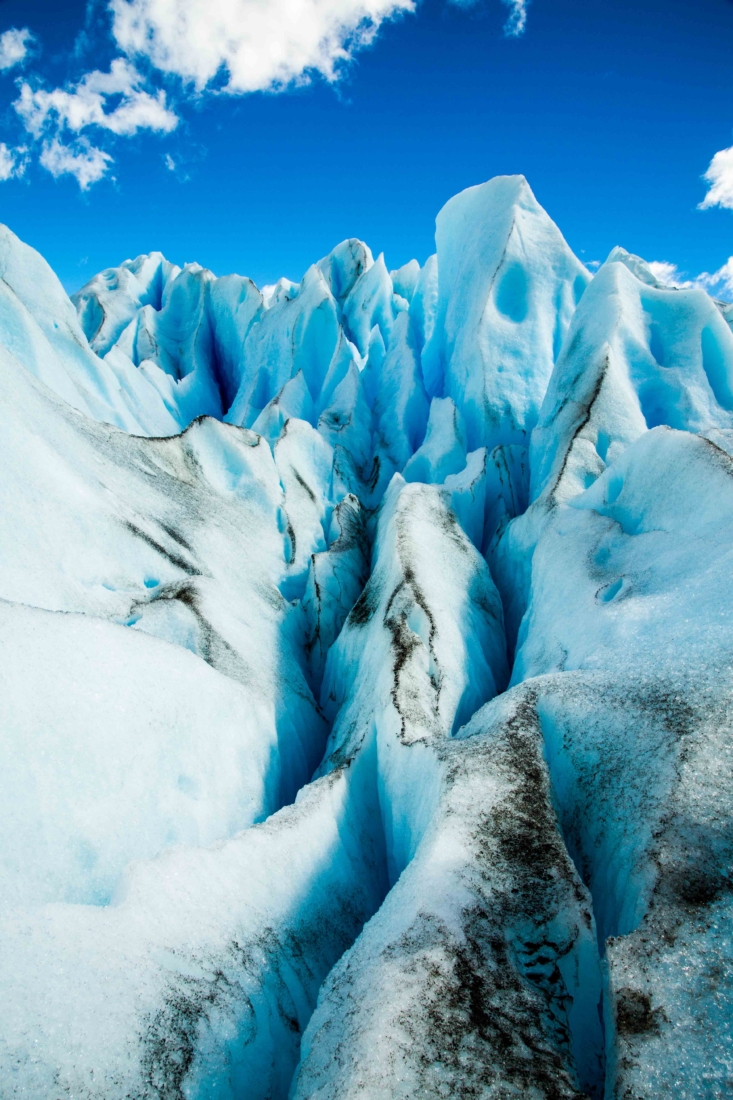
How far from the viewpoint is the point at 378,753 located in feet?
14.6

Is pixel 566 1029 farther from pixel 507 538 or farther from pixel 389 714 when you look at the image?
pixel 507 538

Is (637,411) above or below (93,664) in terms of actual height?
above

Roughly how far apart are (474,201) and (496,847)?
12.8 metres

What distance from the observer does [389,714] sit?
4383mm

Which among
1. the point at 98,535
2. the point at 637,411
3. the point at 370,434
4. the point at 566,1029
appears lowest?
the point at 566,1029

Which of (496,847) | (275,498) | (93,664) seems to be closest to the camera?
(496,847)

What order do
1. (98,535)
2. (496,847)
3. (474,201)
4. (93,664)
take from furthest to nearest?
(474,201) < (98,535) < (93,664) < (496,847)

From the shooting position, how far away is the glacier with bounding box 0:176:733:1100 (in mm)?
2146

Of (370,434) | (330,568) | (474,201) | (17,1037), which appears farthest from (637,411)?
(17,1037)

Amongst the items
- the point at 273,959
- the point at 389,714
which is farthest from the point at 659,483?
the point at 273,959

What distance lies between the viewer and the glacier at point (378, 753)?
7.04ft

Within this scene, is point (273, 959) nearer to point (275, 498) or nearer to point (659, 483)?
point (659, 483)

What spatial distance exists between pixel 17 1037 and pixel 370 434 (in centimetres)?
1158

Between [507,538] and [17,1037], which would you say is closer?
[17,1037]
